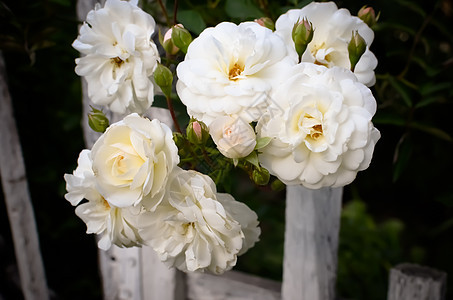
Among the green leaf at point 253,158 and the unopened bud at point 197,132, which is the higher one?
the unopened bud at point 197,132

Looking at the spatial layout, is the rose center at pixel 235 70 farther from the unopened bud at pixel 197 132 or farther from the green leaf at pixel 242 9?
A: the green leaf at pixel 242 9

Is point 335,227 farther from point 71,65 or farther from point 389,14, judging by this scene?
point 71,65

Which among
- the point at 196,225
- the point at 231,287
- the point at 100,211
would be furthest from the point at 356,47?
the point at 231,287

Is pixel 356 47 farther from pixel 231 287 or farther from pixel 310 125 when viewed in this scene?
A: pixel 231 287

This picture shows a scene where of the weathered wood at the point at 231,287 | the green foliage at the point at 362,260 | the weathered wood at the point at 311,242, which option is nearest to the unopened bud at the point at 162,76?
the weathered wood at the point at 311,242

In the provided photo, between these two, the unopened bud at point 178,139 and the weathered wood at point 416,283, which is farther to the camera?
the weathered wood at point 416,283

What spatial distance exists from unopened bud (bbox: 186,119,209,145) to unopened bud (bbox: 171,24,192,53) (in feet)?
0.38

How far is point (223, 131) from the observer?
1.82ft

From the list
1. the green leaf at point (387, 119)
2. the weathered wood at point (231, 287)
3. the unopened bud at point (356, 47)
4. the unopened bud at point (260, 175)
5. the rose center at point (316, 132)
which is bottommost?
the weathered wood at point (231, 287)

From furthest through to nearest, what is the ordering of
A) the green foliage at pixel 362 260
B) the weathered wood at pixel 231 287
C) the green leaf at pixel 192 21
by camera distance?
the green foliage at pixel 362 260
the weathered wood at pixel 231 287
the green leaf at pixel 192 21

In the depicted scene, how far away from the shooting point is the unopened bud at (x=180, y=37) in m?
0.65

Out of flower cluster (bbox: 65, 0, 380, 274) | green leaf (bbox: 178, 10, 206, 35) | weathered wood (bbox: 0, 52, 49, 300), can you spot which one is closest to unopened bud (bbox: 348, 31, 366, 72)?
flower cluster (bbox: 65, 0, 380, 274)

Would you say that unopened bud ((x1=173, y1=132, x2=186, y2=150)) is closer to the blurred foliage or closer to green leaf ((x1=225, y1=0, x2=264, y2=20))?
green leaf ((x1=225, y1=0, x2=264, y2=20))

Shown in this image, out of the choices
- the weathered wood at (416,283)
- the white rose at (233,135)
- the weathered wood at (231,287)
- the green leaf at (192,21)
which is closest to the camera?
the white rose at (233,135)
